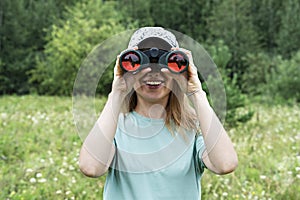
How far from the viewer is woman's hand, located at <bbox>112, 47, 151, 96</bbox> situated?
214cm

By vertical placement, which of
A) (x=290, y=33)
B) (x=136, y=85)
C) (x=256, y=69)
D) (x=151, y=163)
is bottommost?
(x=256, y=69)

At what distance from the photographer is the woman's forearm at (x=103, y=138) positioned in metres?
2.22

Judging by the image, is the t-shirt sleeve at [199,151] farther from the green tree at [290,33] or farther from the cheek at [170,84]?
the green tree at [290,33]

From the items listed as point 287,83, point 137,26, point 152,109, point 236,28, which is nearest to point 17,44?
point 137,26

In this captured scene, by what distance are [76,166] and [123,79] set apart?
3786mm

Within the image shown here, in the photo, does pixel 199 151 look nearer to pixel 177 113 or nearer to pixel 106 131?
pixel 177 113

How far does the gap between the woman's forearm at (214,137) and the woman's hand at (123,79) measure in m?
0.26

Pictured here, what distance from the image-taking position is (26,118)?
A: 970 cm

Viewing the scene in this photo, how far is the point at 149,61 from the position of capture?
213 centimetres

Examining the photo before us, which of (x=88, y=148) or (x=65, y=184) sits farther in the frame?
(x=65, y=184)

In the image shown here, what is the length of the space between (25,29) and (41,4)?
9.38ft

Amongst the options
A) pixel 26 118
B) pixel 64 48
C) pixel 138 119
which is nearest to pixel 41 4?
pixel 64 48

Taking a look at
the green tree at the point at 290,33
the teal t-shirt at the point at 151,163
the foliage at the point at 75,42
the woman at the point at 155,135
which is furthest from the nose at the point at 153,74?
the green tree at the point at 290,33

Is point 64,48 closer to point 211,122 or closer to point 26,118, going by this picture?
point 26,118
